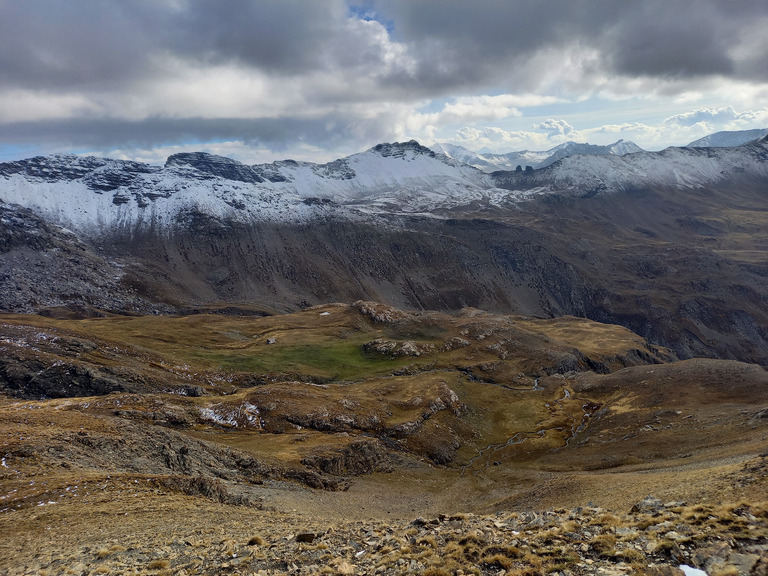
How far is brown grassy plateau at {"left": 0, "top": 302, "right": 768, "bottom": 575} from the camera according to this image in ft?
67.4

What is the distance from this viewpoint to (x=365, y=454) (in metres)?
59.6

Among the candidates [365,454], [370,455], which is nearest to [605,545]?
[365,454]

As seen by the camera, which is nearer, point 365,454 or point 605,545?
point 605,545

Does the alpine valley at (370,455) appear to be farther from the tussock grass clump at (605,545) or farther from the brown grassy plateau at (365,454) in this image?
the brown grassy plateau at (365,454)

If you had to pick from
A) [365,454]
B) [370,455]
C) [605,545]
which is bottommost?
[370,455]

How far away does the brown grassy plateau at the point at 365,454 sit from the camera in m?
20.5

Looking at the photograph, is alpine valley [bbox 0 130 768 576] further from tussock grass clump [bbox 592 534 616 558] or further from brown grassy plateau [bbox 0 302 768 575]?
brown grassy plateau [bbox 0 302 768 575]

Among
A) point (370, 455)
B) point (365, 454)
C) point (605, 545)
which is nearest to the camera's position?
point (605, 545)

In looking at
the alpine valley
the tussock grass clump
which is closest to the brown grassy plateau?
the tussock grass clump

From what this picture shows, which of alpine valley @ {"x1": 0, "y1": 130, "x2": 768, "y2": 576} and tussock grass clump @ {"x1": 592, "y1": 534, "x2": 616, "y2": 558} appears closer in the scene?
tussock grass clump @ {"x1": 592, "y1": 534, "x2": 616, "y2": 558}

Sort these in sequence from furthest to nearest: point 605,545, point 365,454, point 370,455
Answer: point 370,455 < point 365,454 < point 605,545

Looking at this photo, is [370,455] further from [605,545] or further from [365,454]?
[605,545]

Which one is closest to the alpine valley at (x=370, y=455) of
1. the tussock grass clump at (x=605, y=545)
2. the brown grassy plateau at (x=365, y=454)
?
the tussock grass clump at (x=605, y=545)

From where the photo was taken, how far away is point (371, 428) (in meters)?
70.9
